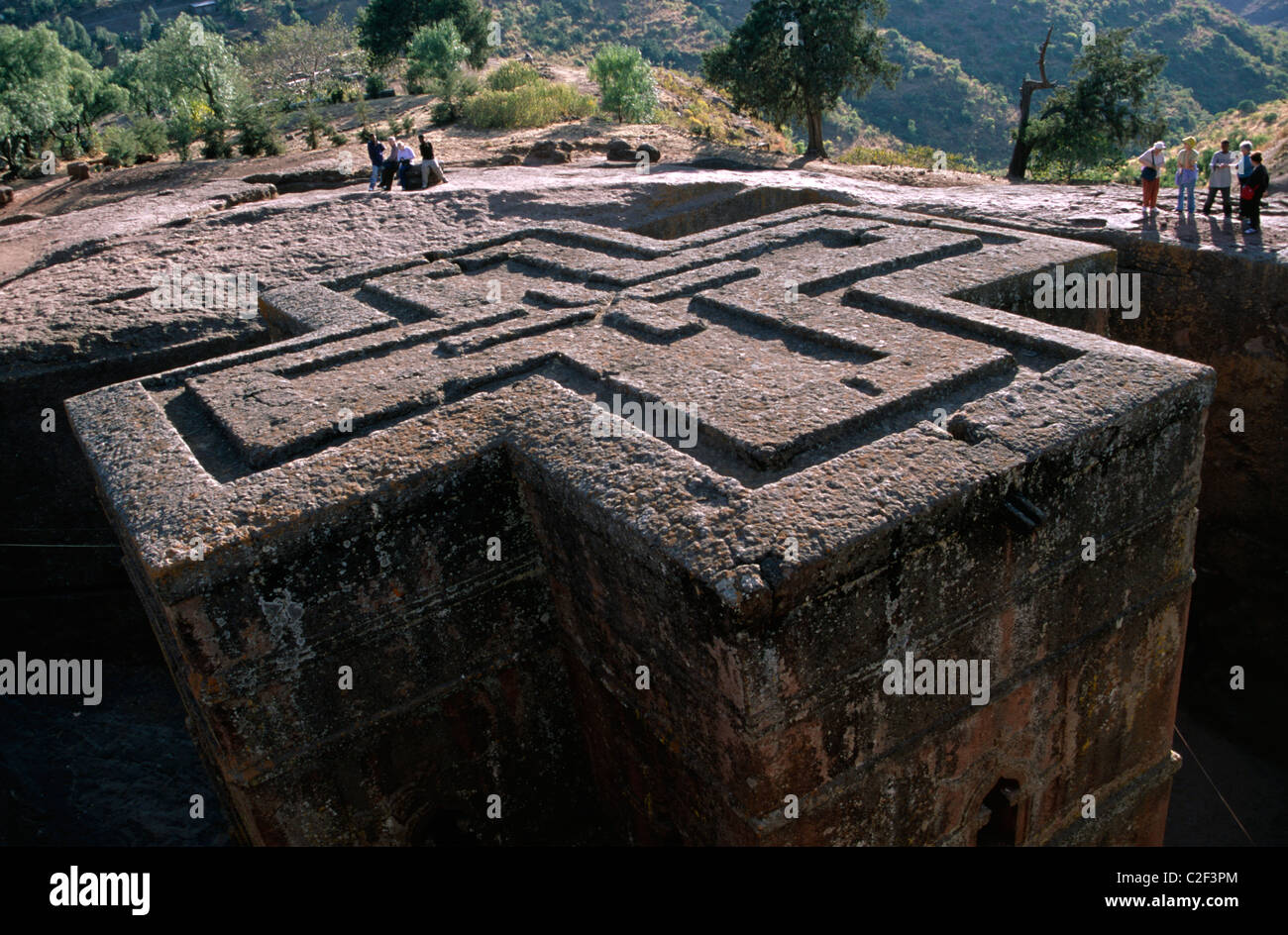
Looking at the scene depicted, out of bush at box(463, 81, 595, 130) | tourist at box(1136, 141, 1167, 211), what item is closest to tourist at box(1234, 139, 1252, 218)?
tourist at box(1136, 141, 1167, 211)

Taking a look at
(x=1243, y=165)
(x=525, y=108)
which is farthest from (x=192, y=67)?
(x=1243, y=165)

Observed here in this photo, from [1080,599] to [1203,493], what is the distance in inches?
170

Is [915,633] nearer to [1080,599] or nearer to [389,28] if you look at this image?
Result: [1080,599]

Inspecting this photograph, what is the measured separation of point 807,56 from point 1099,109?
16.0 feet

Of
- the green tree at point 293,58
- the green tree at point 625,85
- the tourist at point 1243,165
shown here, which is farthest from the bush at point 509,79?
the green tree at point 293,58

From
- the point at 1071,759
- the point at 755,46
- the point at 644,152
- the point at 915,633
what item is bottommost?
the point at 1071,759

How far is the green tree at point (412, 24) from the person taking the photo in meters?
24.5

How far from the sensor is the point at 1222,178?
8.10m

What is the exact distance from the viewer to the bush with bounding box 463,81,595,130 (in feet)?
55.0

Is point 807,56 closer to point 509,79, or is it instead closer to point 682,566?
point 509,79

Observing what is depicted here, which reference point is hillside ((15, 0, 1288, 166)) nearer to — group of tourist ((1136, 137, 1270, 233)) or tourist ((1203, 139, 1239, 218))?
group of tourist ((1136, 137, 1270, 233))

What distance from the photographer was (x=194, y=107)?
844 inches

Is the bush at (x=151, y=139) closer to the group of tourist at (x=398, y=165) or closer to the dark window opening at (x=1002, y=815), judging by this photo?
the group of tourist at (x=398, y=165)

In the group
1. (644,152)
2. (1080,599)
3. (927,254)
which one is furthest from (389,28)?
Answer: (1080,599)
